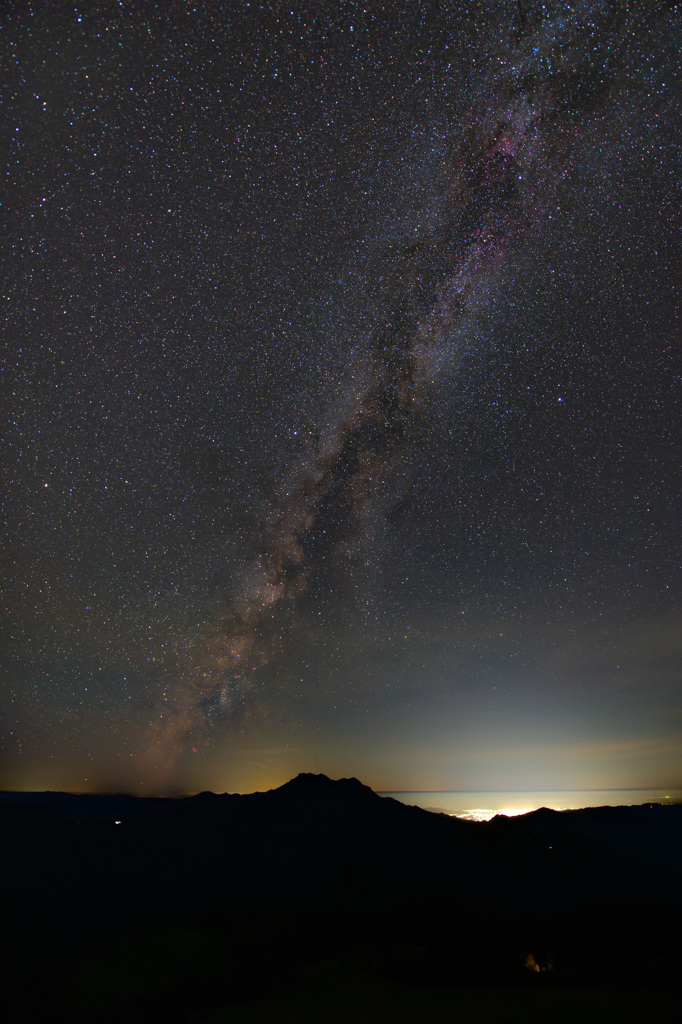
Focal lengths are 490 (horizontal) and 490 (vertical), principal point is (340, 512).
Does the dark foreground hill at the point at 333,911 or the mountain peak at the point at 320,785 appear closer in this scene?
the dark foreground hill at the point at 333,911

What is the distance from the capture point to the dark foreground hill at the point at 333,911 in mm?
19906

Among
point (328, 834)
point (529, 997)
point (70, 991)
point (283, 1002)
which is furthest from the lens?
point (328, 834)

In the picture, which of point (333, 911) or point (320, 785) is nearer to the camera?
point (333, 911)

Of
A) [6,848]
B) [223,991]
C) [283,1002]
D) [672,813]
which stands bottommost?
[672,813]

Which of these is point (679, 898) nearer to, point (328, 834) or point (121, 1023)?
point (328, 834)

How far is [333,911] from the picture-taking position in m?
36.5

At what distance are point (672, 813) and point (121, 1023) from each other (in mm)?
74932

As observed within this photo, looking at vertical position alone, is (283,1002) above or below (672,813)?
Result: above

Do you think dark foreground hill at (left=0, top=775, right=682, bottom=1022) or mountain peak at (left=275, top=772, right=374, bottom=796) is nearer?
dark foreground hill at (left=0, top=775, right=682, bottom=1022)

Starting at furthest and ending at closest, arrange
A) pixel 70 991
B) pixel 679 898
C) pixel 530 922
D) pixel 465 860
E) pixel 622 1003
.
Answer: pixel 465 860
pixel 679 898
pixel 530 922
pixel 70 991
pixel 622 1003

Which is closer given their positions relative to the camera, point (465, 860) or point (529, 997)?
point (529, 997)

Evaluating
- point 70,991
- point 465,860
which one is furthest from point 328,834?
point 70,991

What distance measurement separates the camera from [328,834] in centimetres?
5597

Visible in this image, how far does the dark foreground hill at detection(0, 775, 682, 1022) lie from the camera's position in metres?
19.9
